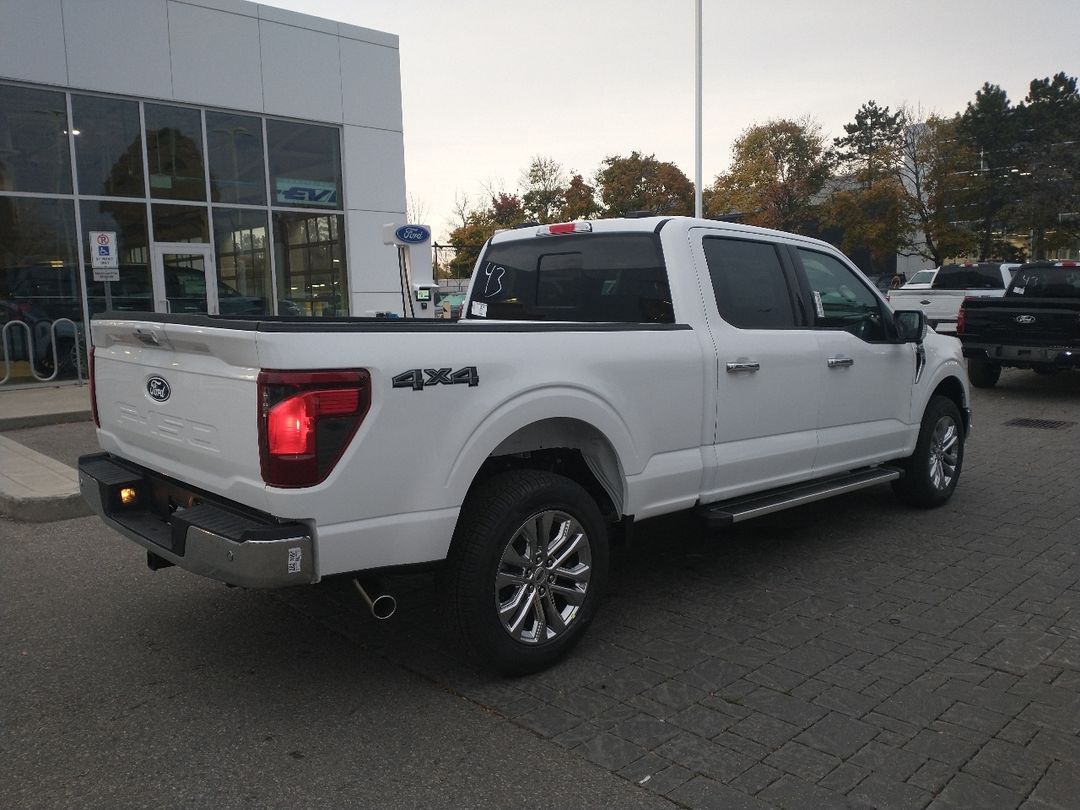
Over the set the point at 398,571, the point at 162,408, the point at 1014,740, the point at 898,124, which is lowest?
the point at 1014,740

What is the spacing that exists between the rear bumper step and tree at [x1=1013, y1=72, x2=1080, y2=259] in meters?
45.5

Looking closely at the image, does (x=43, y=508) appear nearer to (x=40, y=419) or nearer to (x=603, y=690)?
(x=603, y=690)

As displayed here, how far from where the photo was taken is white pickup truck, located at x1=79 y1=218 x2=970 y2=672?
312 cm

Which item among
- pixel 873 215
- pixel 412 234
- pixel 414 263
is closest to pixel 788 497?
pixel 412 234

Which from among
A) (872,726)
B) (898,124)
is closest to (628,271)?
(872,726)

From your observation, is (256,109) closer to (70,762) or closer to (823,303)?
(823,303)

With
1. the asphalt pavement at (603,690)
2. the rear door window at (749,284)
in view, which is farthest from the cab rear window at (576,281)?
the asphalt pavement at (603,690)

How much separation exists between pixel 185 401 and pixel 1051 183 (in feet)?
153

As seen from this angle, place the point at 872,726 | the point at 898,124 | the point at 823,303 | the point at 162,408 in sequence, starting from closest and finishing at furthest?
the point at 872,726, the point at 162,408, the point at 823,303, the point at 898,124

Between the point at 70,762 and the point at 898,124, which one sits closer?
the point at 70,762

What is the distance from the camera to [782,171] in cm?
5075

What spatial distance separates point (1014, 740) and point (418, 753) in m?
2.12

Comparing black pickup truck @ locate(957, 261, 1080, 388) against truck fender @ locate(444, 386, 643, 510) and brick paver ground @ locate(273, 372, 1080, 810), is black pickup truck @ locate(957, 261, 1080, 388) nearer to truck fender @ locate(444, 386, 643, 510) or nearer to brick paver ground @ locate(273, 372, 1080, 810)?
brick paver ground @ locate(273, 372, 1080, 810)

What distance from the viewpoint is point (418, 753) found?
3143 mm
